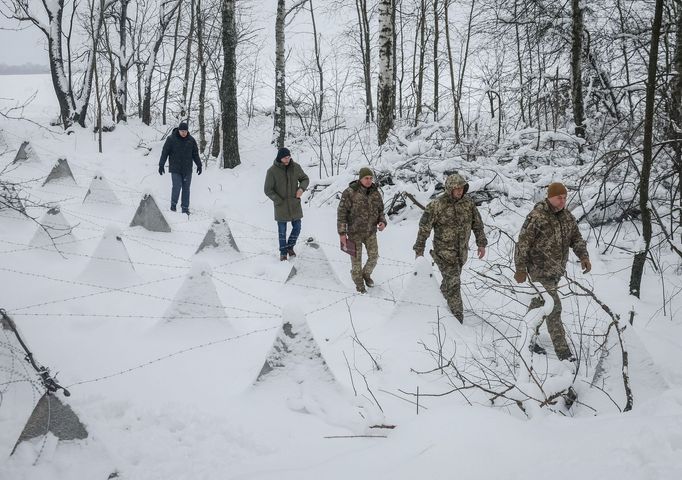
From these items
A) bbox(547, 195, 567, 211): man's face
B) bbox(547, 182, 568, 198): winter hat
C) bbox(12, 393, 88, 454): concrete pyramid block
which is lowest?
bbox(12, 393, 88, 454): concrete pyramid block

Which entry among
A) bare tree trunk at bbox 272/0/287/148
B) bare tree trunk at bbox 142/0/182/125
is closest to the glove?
bare tree trunk at bbox 272/0/287/148

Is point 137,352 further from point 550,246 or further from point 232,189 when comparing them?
point 232,189

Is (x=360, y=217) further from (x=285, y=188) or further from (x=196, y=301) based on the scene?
(x=196, y=301)

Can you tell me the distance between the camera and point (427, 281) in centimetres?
514

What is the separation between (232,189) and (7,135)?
8.95 meters

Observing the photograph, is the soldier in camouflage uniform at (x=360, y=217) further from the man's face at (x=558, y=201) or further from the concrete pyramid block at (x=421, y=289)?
the man's face at (x=558, y=201)

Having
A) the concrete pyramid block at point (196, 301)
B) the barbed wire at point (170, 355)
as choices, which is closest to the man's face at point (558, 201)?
the barbed wire at point (170, 355)

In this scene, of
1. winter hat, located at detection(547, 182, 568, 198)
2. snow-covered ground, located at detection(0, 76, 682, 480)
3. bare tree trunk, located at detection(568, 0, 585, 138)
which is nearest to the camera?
snow-covered ground, located at detection(0, 76, 682, 480)

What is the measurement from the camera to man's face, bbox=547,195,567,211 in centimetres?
447

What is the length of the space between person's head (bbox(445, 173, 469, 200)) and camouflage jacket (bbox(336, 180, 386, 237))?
1137mm

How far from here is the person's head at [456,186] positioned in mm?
5109

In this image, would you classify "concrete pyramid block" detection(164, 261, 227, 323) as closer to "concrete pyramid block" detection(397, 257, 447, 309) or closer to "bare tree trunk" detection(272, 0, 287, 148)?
"concrete pyramid block" detection(397, 257, 447, 309)

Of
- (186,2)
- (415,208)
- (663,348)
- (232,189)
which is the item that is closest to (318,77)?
(186,2)

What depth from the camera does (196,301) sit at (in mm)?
4762
